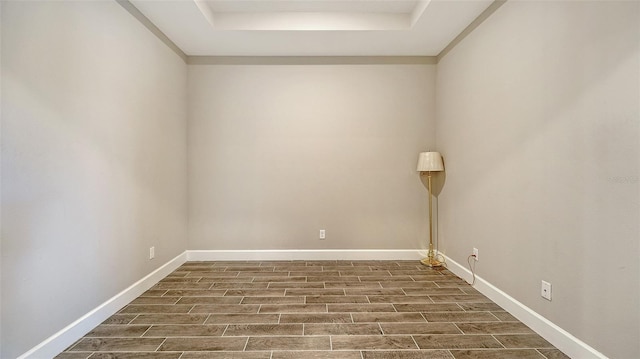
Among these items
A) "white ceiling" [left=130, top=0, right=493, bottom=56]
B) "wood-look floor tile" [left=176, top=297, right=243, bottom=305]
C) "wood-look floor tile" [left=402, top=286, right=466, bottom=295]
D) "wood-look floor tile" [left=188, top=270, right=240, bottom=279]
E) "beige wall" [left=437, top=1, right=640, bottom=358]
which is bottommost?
"wood-look floor tile" [left=402, top=286, right=466, bottom=295]

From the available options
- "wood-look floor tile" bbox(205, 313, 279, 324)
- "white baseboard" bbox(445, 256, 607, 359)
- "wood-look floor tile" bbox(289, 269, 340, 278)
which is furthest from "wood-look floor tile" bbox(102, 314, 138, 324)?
"white baseboard" bbox(445, 256, 607, 359)

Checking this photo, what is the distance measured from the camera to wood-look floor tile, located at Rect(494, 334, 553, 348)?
185 cm

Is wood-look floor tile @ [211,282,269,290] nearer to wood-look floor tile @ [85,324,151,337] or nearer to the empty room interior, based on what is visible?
the empty room interior

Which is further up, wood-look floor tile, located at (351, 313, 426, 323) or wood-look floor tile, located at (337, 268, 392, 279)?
wood-look floor tile, located at (337, 268, 392, 279)

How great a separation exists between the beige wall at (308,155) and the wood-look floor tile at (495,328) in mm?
1588

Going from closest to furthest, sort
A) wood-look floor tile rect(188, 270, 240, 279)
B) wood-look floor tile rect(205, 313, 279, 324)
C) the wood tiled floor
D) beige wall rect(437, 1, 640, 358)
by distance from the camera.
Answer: beige wall rect(437, 1, 640, 358) < the wood tiled floor < wood-look floor tile rect(205, 313, 279, 324) < wood-look floor tile rect(188, 270, 240, 279)

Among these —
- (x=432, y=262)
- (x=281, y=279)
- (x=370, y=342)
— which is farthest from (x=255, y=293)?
(x=432, y=262)

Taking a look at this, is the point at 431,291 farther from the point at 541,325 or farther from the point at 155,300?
the point at 155,300

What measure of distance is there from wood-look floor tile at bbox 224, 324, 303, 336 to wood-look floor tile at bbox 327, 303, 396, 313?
386mm

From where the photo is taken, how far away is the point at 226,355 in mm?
1751

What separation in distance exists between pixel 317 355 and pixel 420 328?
0.80 m

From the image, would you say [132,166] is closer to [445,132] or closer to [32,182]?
[32,182]

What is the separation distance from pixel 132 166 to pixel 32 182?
0.90 m

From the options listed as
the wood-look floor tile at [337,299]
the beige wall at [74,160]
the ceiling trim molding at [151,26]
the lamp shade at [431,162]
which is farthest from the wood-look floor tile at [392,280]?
the ceiling trim molding at [151,26]
